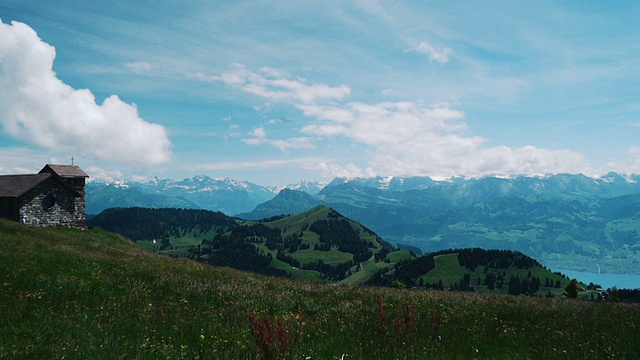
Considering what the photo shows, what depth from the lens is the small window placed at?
51.5 metres

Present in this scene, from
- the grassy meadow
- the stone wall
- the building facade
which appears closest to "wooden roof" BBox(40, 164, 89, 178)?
the building facade

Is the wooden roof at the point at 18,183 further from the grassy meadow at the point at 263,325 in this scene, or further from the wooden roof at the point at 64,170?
the grassy meadow at the point at 263,325

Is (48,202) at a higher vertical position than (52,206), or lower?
higher

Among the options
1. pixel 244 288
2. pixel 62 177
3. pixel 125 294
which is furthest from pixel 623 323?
pixel 62 177

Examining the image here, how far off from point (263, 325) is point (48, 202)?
57.8m

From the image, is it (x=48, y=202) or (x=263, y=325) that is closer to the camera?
(x=263, y=325)

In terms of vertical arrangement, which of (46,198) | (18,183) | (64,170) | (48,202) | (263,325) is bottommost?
(263,325)

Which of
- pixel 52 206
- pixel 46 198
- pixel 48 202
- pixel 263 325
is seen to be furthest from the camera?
pixel 52 206

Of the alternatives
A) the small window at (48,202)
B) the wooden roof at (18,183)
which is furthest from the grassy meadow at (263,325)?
the small window at (48,202)

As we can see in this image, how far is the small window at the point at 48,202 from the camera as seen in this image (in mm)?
51531

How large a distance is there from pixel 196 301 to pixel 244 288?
10.2 feet

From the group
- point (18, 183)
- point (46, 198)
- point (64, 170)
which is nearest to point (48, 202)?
point (46, 198)

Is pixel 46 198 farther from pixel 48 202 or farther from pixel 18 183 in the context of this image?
pixel 18 183

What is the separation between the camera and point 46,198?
2040 inches
